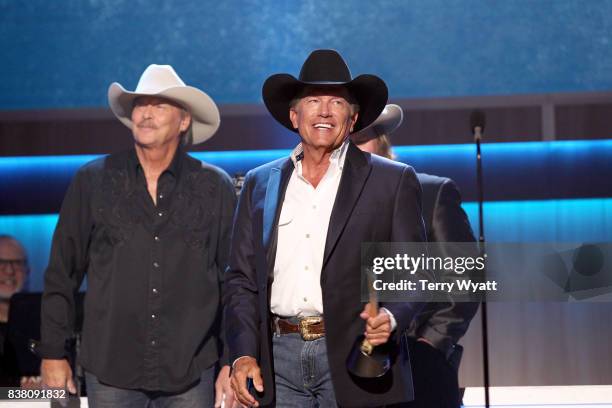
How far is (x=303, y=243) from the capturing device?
2.40m

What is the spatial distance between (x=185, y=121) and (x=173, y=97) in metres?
0.11

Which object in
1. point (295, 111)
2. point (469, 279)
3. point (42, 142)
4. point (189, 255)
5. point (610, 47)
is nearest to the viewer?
point (295, 111)

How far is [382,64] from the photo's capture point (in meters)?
4.86

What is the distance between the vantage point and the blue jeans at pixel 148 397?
283cm

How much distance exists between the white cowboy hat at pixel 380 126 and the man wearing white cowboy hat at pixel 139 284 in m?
0.59

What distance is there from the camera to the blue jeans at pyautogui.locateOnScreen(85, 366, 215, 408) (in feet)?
9.29

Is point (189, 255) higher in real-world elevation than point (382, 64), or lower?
lower

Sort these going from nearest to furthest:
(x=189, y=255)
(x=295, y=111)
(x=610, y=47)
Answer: (x=295, y=111) < (x=189, y=255) < (x=610, y=47)

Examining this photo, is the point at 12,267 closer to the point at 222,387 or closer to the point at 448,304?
the point at 222,387

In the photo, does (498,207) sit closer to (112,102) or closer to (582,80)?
(582,80)

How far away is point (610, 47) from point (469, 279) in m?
2.11

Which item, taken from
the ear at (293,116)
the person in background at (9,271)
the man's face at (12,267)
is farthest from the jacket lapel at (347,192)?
the man's face at (12,267)

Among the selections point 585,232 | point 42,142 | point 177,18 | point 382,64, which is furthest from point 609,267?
point 42,142

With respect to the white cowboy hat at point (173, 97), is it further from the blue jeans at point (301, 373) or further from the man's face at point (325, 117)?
the blue jeans at point (301, 373)
